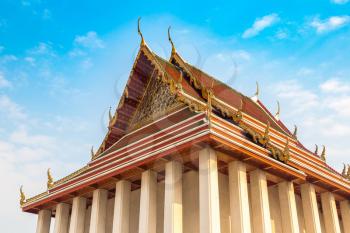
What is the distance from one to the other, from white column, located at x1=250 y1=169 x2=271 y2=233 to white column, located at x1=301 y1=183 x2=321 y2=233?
89.1 inches

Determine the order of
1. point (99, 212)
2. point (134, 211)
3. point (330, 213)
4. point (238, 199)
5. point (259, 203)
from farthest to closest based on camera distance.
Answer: point (330, 213) → point (134, 211) → point (99, 212) → point (259, 203) → point (238, 199)

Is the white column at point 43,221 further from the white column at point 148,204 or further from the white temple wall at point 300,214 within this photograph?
the white temple wall at point 300,214

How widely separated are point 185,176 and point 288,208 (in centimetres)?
286

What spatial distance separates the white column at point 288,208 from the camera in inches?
480

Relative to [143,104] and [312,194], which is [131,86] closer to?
[143,104]

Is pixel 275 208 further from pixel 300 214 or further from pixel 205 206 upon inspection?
pixel 205 206

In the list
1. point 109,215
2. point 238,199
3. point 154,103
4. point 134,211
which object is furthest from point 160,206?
point 154,103

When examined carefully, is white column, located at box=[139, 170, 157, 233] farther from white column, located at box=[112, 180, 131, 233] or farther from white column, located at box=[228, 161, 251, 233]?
white column, located at box=[228, 161, 251, 233]

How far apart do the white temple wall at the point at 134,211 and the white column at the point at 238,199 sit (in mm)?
3398

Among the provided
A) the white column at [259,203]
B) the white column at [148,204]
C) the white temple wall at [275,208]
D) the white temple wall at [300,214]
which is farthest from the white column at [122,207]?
the white temple wall at [300,214]

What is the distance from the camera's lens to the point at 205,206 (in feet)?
33.3

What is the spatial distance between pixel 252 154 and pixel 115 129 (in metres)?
5.76

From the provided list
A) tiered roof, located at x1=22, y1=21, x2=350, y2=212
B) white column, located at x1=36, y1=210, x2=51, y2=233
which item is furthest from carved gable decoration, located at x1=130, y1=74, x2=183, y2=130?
white column, located at x1=36, y1=210, x2=51, y2=233

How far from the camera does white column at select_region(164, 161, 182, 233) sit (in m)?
10.5
